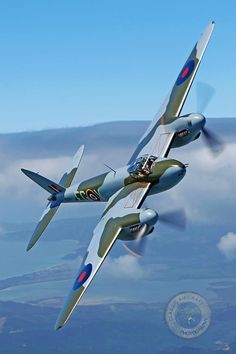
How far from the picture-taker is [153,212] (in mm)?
53250

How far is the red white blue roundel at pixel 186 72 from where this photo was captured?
2795 inches

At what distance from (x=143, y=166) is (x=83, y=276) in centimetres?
1330

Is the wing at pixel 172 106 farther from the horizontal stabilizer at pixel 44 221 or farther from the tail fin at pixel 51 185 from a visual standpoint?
the horizontal stabilizer at pixel 44 221

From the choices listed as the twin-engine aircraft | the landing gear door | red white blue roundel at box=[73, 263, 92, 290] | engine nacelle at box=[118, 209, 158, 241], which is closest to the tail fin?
the twin-engine aircraft

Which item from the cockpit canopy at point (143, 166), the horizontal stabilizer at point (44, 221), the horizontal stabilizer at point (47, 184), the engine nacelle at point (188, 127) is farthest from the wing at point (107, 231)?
the horizontal stabilizer at point (47, 184)

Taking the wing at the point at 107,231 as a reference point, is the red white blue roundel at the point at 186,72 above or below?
above

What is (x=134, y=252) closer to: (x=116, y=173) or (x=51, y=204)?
(x=116, y=173)

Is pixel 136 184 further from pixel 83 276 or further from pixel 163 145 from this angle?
pixel 83 276

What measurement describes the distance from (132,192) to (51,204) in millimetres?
22127

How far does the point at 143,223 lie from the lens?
5331 cm

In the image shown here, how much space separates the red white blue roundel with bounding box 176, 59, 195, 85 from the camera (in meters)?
71.0

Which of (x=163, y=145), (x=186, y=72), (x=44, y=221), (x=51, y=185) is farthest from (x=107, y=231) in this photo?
(x=186, y=72)

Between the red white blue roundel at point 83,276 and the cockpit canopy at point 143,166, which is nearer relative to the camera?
the red white blue roundel at point 83,276

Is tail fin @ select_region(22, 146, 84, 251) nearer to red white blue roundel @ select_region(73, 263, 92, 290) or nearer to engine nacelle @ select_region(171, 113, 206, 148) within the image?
red white blue roundel @ select_region(73, 263, 92, 290)
